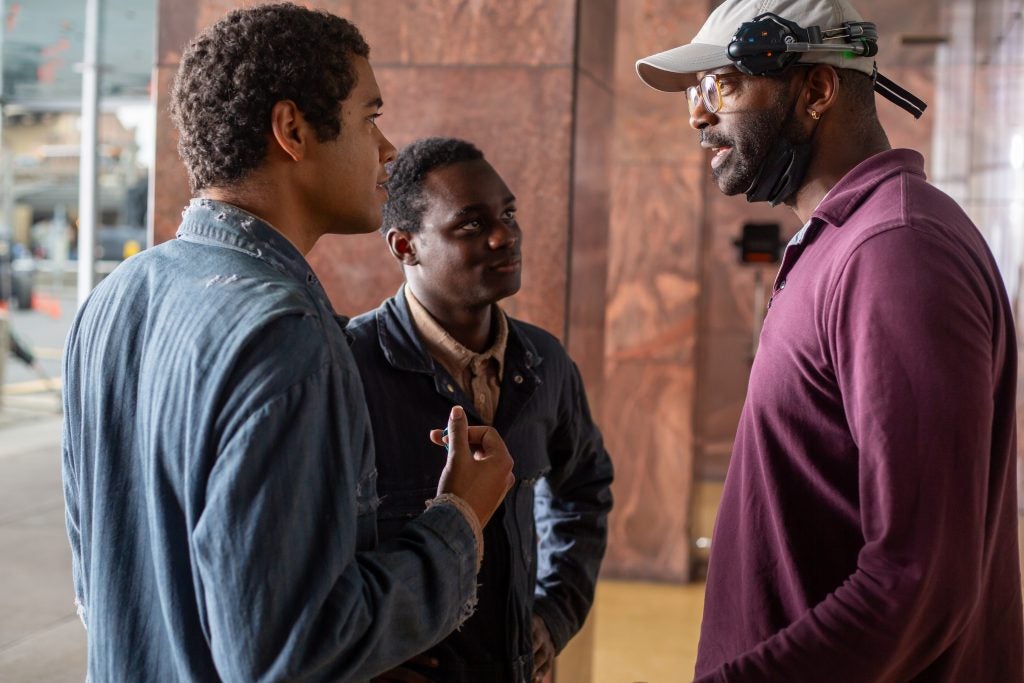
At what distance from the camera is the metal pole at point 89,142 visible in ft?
33.2

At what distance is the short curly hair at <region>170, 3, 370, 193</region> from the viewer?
154 cm

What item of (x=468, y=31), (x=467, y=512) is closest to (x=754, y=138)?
(x=467, y=512)

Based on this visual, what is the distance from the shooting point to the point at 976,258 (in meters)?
1.48

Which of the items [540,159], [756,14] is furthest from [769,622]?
[540,159]

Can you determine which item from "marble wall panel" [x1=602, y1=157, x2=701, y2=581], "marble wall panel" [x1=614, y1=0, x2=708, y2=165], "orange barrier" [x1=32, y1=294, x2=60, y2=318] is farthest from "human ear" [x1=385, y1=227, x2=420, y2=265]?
"orange barrier" [x1=32, y1=294, x2=60, y2=318]

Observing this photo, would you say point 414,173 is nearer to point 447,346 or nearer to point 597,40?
point 447,346

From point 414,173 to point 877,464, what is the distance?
59.2 inches

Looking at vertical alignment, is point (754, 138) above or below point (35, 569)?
above

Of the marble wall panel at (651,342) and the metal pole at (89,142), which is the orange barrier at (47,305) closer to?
the metal pole at (89,142)

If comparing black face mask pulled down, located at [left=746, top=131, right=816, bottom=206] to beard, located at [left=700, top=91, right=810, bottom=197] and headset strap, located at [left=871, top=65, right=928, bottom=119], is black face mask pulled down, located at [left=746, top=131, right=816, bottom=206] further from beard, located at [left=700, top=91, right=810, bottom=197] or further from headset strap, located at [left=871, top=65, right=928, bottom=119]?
headset strap, located at [left=871, top=65, right=928, bottom=119]

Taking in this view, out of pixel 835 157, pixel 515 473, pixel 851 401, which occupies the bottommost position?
pixel 515 473

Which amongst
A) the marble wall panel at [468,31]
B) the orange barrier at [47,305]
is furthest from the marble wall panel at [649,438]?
the orange barrier at [47,305]

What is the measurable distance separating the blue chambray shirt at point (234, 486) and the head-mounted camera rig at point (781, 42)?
744mm

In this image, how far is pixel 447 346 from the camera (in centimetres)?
242
